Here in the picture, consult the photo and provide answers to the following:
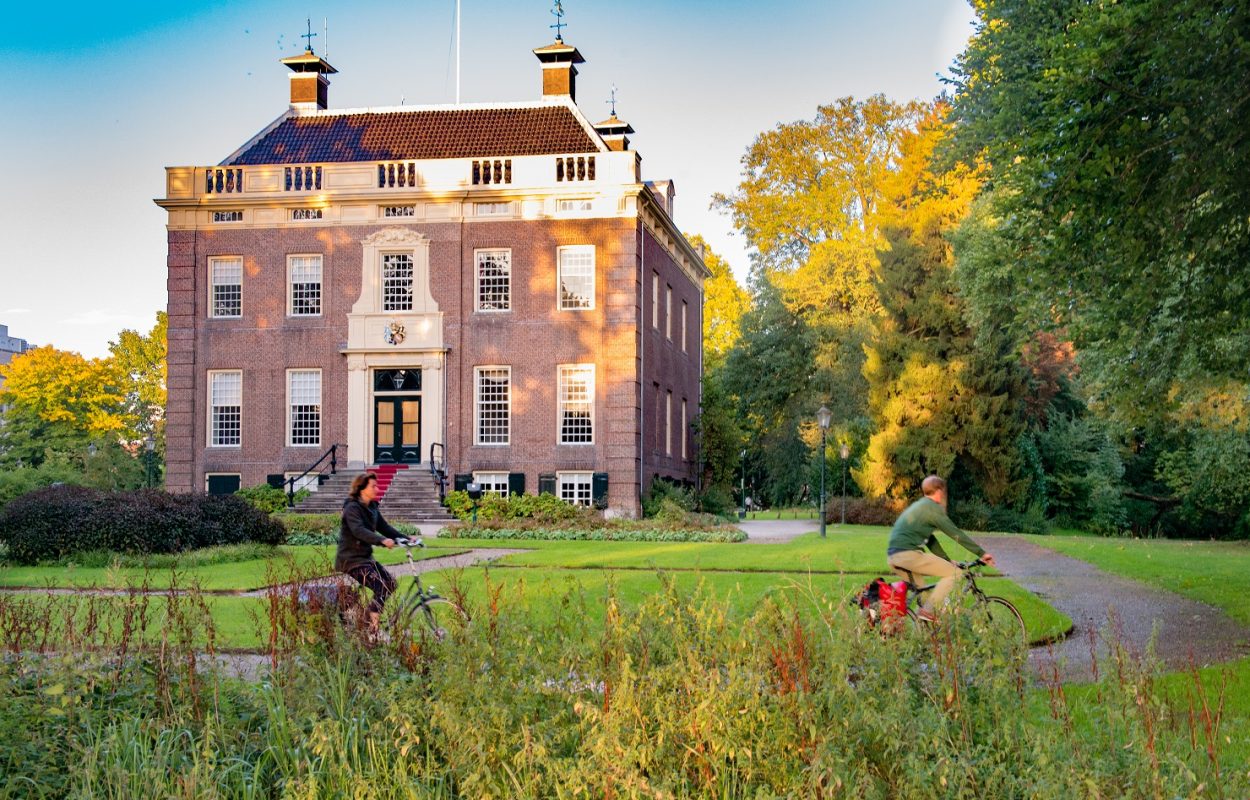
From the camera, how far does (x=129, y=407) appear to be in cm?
6159

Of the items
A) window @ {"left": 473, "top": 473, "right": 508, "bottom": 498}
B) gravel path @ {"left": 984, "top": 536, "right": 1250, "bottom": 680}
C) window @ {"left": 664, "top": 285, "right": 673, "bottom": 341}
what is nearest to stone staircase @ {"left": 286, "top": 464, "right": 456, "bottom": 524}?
window @ {"left": 473, "top": 473, "right": 508, "bottom": 498}

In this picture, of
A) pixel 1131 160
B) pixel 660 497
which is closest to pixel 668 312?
pixel 660 497

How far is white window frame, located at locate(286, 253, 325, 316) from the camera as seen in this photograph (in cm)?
3675

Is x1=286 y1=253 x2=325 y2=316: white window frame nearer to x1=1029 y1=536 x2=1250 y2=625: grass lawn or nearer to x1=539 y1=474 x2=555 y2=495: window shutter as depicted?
x1=539 y1=474 x2=555 y2=495: window shutter

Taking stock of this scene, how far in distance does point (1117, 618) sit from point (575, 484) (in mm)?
28535

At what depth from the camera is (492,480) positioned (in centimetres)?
3541

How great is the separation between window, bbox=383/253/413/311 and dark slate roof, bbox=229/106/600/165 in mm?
3636

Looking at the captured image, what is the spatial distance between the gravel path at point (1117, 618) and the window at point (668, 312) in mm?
19803

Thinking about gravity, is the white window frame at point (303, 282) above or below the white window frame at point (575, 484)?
above

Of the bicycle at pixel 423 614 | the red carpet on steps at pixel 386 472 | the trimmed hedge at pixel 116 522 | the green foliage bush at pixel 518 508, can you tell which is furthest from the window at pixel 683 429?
the bicycle at pixel 423 614

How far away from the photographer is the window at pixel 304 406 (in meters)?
36.4

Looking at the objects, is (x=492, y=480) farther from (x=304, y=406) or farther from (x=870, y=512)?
(x=870, y=512)

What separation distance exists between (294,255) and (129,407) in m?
29.4

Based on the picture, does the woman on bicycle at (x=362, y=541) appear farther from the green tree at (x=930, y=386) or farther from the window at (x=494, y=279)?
the green tree at (x=930, y=386)
